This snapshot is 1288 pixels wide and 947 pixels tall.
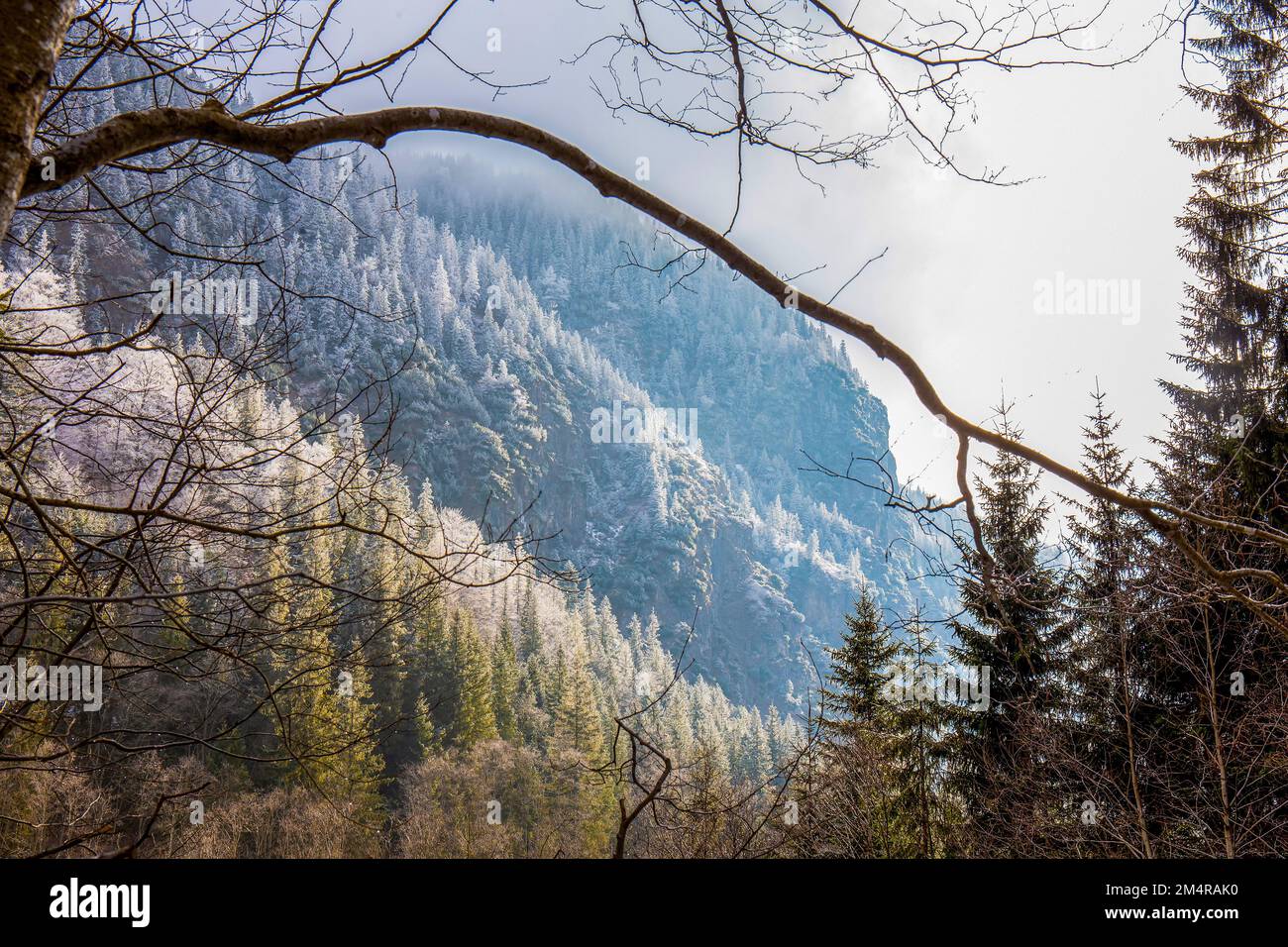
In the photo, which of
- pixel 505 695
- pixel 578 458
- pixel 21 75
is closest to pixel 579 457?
pixel 578 458

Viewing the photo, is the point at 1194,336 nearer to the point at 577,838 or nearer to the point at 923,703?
the point at 923,703

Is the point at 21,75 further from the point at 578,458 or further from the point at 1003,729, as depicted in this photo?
the point at 578,458

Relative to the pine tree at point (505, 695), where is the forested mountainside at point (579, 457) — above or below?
above

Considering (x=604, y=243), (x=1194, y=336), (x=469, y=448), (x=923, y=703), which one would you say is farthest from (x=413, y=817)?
(x=604, y=243)

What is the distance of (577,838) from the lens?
22.7 metres

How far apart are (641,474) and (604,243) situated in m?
73.5

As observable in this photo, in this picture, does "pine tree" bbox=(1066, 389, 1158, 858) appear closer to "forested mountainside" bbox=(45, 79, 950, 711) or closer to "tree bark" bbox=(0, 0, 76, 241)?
"tree bark" bbox=(0, 0, 76, 241)

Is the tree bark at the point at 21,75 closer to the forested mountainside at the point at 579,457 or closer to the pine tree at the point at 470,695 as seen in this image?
the pine tree at the point at 470,695

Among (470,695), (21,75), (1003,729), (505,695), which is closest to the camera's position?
(21,75)

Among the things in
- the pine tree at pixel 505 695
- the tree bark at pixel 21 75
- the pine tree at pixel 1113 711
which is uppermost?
the tree bark at pixel 21 75

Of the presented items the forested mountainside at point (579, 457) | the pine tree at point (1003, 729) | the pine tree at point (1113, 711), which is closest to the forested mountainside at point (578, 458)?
the forested mountainside at point (579, 457)

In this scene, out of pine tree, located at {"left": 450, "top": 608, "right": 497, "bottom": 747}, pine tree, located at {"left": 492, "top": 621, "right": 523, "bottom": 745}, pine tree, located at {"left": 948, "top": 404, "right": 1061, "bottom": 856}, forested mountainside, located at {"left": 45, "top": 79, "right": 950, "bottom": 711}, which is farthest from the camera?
forested mountainside, located at {"left": 45, "top": 79, "right": 950, "bottom": 711}

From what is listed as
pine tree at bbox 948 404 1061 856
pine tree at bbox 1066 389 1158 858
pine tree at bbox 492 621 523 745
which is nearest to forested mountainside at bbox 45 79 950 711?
pine tree at bbox 492 621 523 745
